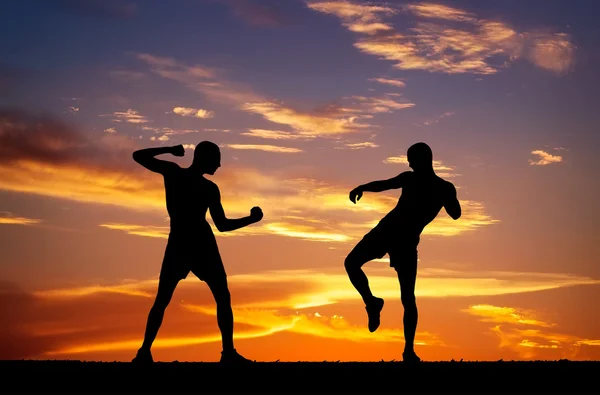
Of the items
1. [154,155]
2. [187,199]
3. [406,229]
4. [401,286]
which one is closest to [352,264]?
[401,286]

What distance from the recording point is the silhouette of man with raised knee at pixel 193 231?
38.5ft

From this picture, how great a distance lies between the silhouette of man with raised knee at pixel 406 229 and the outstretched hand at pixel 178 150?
2447 mm

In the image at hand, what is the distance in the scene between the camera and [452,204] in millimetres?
12461

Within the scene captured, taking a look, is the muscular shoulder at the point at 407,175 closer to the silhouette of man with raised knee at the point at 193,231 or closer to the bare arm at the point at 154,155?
the silhouette of man with raised knee at the point at 193,231

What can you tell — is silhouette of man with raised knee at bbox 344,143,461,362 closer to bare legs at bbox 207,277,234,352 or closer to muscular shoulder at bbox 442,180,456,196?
muscular shoulder at bbox 442,180,456,196

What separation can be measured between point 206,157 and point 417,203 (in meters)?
3.05

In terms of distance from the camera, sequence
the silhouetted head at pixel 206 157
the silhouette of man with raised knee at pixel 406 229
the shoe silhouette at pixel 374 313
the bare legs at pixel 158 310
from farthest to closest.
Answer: the shoe silhouette at pixel 374 313 < the silhouette of man with raised knee at pixel 406 229 < the silhouetted head at pixel 206 157 < the bare legs at pixel 158 310

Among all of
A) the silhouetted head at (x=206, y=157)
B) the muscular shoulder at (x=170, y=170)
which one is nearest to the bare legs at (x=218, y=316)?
the muscular shoulder at (x=170, y=170)

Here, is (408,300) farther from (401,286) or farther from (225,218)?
(225,218)
